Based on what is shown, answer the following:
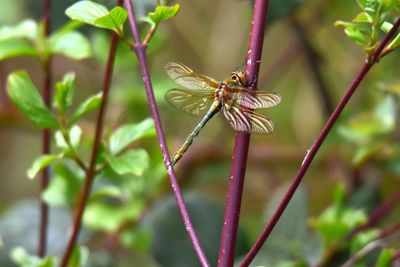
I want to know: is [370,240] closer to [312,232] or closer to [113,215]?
[312,232]

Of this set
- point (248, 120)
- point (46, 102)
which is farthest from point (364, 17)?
point (46, 102)

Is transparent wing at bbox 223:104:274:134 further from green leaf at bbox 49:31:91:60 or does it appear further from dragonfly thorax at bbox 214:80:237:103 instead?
green leaf at bbox 49:31:91:60

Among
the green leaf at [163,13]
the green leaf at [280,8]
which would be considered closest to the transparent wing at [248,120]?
the green leaf at [163,13]

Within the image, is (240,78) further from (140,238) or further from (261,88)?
(261,88)

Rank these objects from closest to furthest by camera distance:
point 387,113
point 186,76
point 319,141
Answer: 1. point 319,141
2. point 186,76
3. point 387,113

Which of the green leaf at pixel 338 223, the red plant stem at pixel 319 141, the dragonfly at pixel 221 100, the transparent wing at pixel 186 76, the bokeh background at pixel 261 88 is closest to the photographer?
the red plant stem at pixel 319 141

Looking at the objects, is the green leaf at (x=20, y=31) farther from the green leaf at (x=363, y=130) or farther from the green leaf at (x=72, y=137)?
the green leaf at (x=363, y=130)
